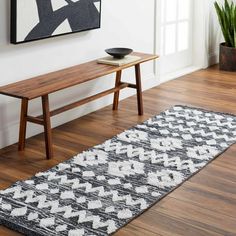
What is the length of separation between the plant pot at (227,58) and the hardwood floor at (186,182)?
47 centimetres

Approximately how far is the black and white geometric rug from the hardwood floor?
78mm

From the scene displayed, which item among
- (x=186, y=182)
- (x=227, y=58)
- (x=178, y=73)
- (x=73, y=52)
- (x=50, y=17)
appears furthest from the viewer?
(x=227, y=58)

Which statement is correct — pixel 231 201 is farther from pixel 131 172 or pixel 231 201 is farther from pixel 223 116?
pixel 223 116

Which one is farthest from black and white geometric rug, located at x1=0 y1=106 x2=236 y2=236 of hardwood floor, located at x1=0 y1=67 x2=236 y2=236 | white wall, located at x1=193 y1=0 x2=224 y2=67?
white wall, located at x1=193 y1=0 x2=224 y2=67

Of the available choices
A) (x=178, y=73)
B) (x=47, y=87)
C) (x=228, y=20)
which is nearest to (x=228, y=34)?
(x=228, y=20)

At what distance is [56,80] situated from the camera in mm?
3521

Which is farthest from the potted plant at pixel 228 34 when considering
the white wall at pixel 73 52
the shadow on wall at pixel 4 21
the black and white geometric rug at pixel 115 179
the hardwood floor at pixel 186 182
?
the shadow on wall at pixel 4 21

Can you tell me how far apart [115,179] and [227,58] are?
3184 millimetres

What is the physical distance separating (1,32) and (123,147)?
3.71ft

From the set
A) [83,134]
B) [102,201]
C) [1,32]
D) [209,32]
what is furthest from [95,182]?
[209,32]

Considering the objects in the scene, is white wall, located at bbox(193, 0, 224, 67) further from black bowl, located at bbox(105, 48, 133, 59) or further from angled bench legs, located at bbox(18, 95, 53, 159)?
angled bench legs, located at bbox(18, 95, 53, 159)

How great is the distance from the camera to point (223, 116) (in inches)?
165

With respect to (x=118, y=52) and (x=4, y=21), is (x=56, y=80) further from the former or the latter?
(x=118, y=52)

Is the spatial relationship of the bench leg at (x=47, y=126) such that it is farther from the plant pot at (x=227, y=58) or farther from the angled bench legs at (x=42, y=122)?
the plant pot at (x=227, y=58)
